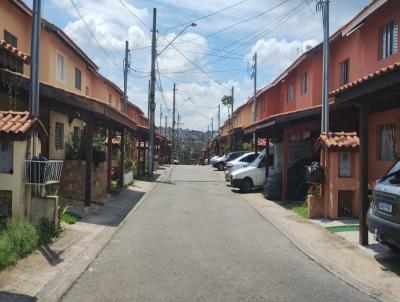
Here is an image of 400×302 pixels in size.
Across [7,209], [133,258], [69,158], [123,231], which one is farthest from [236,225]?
[69,158]

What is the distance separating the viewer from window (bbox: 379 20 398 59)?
1556 centimetres

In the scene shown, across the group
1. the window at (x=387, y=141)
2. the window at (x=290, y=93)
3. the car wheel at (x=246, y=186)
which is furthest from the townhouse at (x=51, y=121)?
the window at (x=290, y=93)

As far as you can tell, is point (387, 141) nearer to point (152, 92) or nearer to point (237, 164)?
point (237, 164)

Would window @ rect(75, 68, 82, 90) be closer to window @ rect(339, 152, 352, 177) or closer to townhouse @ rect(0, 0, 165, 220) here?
townhouse @ rect(0, 0, 165, 220)

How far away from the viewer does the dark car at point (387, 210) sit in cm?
789

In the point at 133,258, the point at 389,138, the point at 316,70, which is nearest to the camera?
the point at 133,258

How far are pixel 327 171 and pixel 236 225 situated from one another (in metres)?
3.00

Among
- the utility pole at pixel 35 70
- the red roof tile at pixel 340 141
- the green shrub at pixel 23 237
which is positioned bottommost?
the green shrub at pixel 23 237

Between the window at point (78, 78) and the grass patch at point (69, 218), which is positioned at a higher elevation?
the window at point (78, 78)

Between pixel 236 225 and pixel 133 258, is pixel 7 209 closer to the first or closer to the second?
pixel 133 258

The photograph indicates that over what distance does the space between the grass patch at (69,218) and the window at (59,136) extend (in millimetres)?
6171

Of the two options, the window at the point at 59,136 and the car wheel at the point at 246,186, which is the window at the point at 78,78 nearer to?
the window at the point at 59,136

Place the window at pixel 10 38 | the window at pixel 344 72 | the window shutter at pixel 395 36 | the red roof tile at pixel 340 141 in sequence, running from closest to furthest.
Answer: the red roof tile at pixel 340 141 → the window shutter at pixel 395 36 → the window at pixel 10 38 → the window at pixel 344 72

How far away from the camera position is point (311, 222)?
45.1 feet
